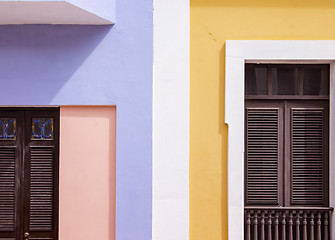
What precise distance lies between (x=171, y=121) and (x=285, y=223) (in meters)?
2.34

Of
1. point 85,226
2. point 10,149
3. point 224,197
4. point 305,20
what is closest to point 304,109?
point 305,20

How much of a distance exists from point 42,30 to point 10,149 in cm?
189

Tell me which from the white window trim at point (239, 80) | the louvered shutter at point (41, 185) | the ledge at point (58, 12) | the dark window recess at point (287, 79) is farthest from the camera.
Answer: the dark window recess at point (287, 79)

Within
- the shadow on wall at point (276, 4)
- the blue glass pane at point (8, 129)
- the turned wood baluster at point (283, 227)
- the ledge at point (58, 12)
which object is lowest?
the turned wood baluster at point (283, 227)

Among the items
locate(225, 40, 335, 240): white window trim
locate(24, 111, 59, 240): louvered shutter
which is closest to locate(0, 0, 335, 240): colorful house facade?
locate(225, 40, 335, 240): white window trim

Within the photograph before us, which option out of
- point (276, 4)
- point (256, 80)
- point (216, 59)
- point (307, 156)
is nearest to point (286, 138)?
point (307, 156)

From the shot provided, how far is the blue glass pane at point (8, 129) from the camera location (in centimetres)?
632

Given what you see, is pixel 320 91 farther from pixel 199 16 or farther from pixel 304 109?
pixel 199 16

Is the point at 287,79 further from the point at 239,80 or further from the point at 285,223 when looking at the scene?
the point at 285,223

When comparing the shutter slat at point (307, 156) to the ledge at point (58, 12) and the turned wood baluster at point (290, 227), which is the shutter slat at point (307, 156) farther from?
the ledge at point (58, 12)

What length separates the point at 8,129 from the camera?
633cm

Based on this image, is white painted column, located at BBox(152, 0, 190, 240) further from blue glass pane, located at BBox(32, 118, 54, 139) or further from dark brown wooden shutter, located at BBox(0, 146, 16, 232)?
dark brown wooden shutter, located at BBox(0, 146, 16, 232)

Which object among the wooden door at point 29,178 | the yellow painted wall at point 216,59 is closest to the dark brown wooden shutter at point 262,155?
the yellow painted wall at point 216,59

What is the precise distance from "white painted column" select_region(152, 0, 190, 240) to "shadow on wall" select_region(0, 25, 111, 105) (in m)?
0.92
